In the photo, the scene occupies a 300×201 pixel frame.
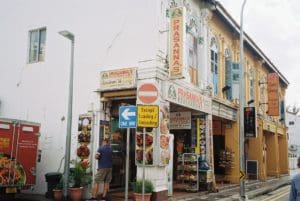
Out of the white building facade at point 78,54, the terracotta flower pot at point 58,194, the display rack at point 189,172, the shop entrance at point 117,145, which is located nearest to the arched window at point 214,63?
the white building facade at point 78,54

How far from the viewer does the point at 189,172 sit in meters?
16.0

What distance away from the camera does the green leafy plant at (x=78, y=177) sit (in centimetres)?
1351

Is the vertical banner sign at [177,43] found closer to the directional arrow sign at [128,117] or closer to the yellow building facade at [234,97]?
the directional arrow sign at [128,117]

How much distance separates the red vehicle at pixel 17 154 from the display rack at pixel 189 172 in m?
5.69

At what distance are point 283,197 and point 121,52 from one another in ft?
29.0

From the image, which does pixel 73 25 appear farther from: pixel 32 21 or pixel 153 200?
pixel 153 200

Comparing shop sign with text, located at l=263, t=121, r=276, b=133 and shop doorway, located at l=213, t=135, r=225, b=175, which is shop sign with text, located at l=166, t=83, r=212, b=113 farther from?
shop sign with text, located at l=263, t=121, r=276, b=133

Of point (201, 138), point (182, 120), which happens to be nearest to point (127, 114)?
point (182, 120)

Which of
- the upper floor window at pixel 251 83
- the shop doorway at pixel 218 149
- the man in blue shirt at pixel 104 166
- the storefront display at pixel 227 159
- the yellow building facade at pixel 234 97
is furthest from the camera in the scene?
the upper floor window at pixel 251 83

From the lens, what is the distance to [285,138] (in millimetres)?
33344

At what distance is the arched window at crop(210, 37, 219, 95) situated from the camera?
18.7 m

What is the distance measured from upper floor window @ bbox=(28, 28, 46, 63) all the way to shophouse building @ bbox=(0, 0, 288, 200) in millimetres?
43

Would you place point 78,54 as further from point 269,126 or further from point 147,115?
point 269,126

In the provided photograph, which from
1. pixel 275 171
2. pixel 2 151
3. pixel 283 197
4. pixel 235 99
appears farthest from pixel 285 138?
pixel 2 151
